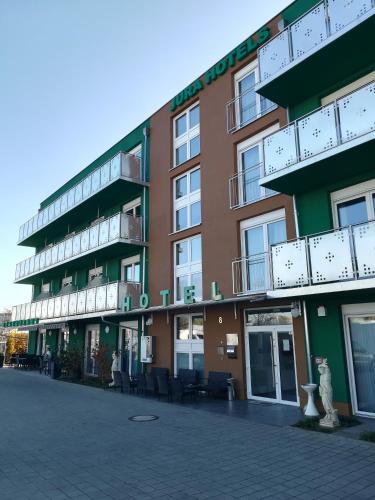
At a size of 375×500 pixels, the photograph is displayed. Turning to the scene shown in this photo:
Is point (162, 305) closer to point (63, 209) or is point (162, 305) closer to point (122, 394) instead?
point (122, 394)

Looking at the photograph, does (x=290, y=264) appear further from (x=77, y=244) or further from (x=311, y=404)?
(x=77, y=244)

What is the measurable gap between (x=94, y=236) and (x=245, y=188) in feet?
28.1

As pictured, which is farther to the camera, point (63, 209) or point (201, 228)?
point (63, 209)

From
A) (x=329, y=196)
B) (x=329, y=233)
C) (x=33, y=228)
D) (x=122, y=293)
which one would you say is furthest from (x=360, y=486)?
(x=33, y=228)

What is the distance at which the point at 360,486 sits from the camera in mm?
5484

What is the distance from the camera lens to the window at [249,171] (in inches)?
512

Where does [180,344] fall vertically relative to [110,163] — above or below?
below

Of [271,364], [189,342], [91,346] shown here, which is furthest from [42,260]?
[271,364]

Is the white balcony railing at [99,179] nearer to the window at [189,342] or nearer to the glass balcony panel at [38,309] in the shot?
the glass balcony panel at [38,309]

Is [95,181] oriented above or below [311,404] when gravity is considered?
above

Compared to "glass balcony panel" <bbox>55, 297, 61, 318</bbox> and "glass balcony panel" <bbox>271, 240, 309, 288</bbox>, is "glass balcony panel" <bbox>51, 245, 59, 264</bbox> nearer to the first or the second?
"glass balcony panel" <bbox>55, 297, 61, 318</bbox>

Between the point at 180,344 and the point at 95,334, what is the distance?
766 cm

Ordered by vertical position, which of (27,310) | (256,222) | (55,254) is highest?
(55,254)

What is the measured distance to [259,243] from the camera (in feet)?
41.5
